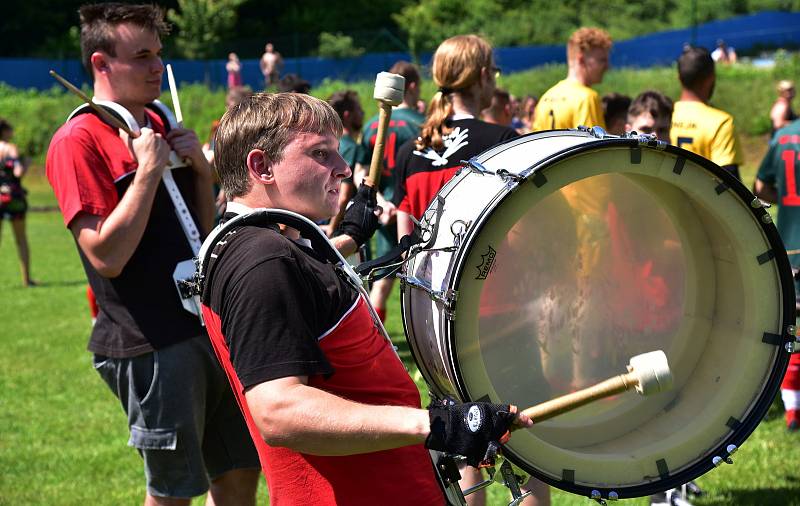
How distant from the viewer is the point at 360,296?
219 centimetres

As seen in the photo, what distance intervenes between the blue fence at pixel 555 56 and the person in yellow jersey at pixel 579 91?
21.0m

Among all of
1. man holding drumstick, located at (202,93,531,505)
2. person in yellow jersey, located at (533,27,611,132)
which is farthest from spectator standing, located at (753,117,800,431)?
man holding drumstick, located at (202,93,531,505)

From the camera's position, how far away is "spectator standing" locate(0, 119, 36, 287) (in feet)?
37.7

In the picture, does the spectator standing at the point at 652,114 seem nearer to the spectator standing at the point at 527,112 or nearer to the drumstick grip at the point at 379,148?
the drumstick grip at the point at 379,148

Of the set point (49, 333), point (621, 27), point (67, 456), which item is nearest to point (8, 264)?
point (49, 333)

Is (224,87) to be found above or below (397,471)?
below

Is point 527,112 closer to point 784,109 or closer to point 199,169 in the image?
point 784,109

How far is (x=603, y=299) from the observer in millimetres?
2672

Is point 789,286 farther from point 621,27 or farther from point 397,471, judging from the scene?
point 621,27

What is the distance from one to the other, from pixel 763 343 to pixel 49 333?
745 cm

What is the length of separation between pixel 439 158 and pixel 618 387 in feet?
6.96

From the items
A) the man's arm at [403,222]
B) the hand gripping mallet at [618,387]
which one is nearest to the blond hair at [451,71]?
the man's arm at [403,222]

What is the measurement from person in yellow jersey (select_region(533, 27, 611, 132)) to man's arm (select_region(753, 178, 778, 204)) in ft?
3.30

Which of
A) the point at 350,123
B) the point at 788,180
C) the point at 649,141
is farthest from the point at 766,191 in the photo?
the point at 649,141
